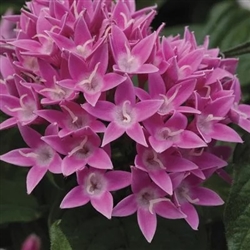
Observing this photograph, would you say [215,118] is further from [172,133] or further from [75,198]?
[75,198]

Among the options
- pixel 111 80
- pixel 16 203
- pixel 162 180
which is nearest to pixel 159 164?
pixel 162 180

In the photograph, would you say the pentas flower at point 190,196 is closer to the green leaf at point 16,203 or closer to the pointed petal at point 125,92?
the pointed petal at point 125,92

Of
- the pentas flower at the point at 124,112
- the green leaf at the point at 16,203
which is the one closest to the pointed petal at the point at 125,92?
the pentas flower at the point at 124,112

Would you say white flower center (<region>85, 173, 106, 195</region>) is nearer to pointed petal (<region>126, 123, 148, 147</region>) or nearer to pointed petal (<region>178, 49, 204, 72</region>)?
pointed petal (<region>126, 123, 148, 147</region>)

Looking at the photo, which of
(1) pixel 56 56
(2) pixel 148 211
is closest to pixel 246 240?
(2) pixel 148 211

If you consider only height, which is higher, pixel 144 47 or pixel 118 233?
pixel 144 47

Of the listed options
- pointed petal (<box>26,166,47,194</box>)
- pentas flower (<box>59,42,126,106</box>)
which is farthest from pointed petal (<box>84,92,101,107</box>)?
pointed petal (<box>26,166,47,194</box>)
